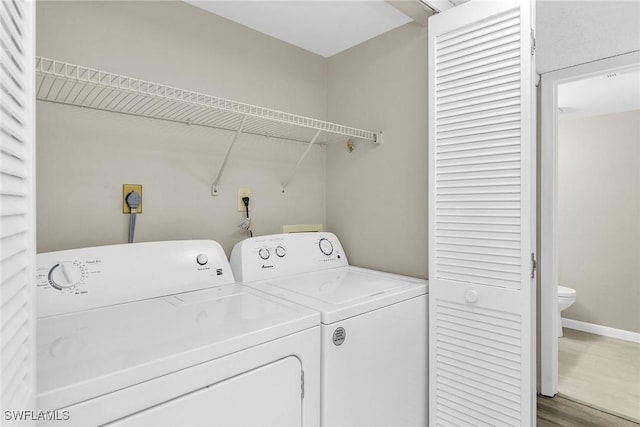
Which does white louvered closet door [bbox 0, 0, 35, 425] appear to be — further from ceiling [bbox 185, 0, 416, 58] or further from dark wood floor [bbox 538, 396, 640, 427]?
dark wood floor [bbox 538, 396, 640, 427]

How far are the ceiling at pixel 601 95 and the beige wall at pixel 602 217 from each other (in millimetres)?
159

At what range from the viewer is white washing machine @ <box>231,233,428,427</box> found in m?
1.31

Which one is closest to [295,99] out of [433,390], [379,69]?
[379,69]

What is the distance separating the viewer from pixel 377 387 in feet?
4.81

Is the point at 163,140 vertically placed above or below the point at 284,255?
above

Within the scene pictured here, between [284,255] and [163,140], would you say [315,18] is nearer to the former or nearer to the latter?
[163,140]

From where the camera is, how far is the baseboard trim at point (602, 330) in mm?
3330

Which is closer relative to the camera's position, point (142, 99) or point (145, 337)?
point (145, 337)

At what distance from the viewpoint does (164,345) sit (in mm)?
991

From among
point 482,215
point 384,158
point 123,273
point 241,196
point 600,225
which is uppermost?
point 384,158

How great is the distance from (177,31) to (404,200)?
1.47 m

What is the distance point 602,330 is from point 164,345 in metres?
4.12

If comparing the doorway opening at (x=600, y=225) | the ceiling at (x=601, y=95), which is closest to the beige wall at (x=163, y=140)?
the doorway opening at (x=600, y=225)

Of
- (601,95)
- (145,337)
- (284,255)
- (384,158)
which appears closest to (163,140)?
(284,255)
